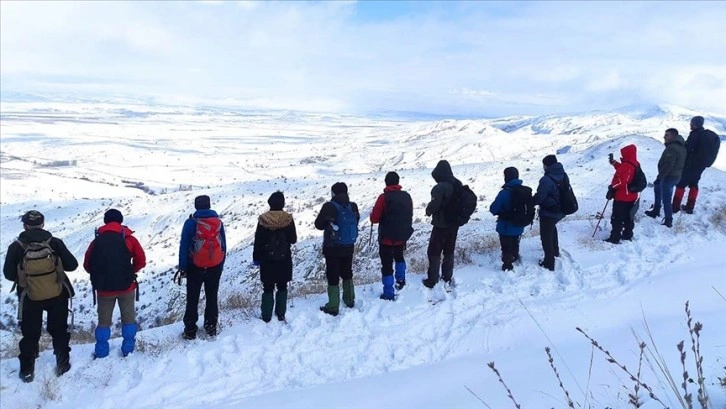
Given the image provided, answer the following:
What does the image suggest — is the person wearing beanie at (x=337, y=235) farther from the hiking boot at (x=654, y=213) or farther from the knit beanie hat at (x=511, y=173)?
the hiking boot at (x=654, y=213)

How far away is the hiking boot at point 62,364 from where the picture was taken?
6.13 meters

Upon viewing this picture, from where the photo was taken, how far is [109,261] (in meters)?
6.25

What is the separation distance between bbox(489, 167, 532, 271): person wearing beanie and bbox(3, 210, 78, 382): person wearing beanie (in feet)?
22.6

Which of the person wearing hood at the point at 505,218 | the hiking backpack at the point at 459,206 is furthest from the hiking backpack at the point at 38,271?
the person wearing hood at the point at 505,218

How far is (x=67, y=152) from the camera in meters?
168

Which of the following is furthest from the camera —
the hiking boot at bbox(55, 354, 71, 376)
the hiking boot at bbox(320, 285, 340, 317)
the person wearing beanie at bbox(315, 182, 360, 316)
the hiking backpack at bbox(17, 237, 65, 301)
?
the hiking boot at bbox(320, 285, 340, 317)

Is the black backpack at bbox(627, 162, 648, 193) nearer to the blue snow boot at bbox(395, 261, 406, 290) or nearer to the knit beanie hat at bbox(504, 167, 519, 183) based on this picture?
the knit beanie hat at bbox(504, 167, 519, 183)

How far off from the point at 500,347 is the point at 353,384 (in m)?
2.16

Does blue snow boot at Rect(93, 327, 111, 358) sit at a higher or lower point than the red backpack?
lower

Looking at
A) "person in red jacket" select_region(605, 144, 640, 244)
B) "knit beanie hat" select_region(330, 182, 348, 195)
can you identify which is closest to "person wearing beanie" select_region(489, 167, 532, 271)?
"person in red jacket" select_region(605, 144, 640, 244)

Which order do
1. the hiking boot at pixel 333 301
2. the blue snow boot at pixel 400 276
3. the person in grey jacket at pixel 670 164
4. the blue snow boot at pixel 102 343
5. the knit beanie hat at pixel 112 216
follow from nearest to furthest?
the knit beanie hat at pixel 112 216
the blue snow boot at pixel 102 343
the hiking boot at pixel 333 301
the blue snow boot at pixel 400 276
the person in grey jacket at pixel 670 164

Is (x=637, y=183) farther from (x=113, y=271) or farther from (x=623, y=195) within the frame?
(x=113, y=271)

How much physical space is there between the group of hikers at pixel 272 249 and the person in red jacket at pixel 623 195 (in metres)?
0.02

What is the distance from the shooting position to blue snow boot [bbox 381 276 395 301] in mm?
8016
